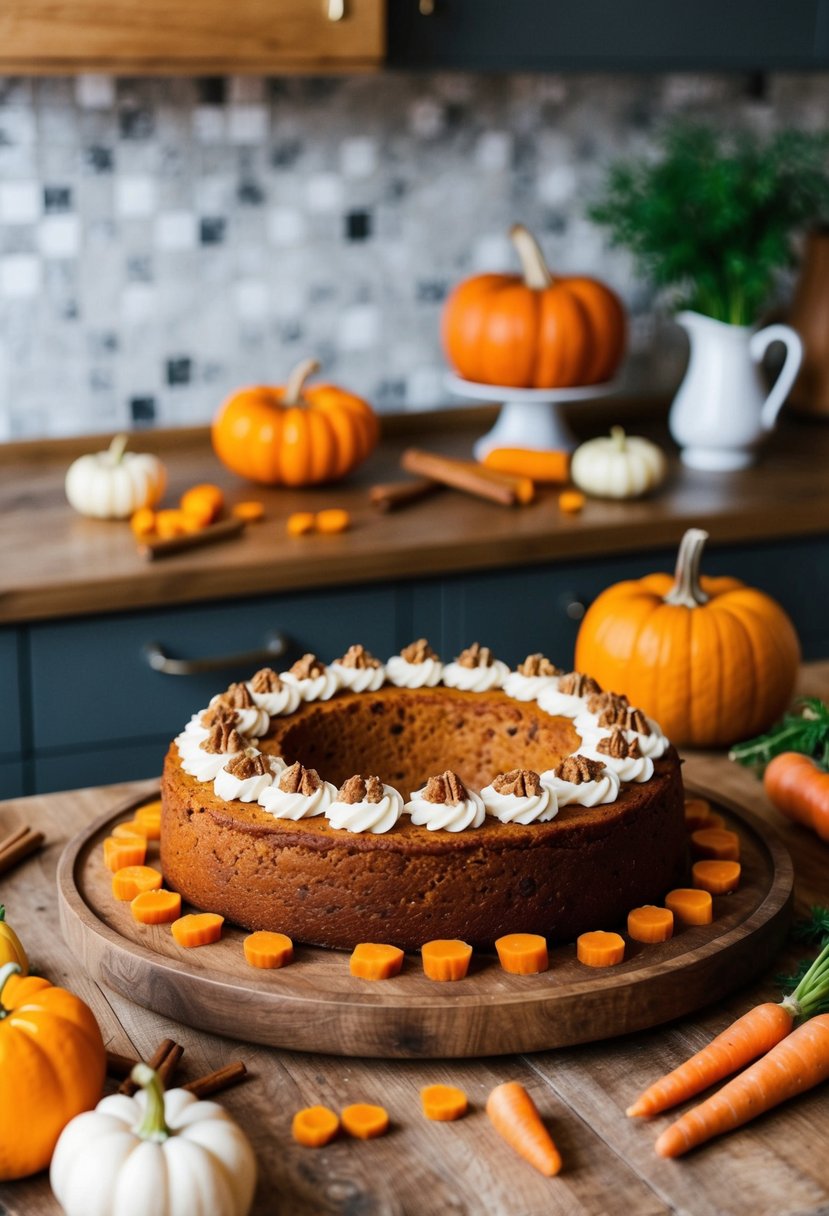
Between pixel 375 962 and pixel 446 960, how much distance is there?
0.05 m

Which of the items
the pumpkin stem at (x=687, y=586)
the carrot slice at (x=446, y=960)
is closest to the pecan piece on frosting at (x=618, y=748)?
the carrot slice at (x=446, y=960)

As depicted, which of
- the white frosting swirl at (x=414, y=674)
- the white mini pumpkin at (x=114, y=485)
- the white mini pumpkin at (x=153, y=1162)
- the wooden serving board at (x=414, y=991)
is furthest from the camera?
the white mini pumpkin at (x=114, y=485)

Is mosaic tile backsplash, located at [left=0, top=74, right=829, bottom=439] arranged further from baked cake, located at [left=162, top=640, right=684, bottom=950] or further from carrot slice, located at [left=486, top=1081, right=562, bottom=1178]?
carrot slice, located at [left=486, top=1081, right=562, bottom=1178]

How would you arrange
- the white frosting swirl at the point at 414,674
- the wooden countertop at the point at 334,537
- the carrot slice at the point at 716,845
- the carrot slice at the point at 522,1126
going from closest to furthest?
the carrot slice at the point at 522,1126, the carrot slice at the point at 716,845, the white frosting swirl at the point at 414,674, the wooden countertop at the point at 334,537

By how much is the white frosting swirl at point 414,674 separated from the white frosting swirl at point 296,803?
0.88 ft

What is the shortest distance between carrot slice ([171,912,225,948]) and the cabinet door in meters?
1.54

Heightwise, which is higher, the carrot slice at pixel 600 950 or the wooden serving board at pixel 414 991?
the carrot slice at pixel 600 950

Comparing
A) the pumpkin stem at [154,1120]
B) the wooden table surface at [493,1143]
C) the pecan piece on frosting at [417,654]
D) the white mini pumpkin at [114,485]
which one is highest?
the pecan piece on frosting at [417,654]

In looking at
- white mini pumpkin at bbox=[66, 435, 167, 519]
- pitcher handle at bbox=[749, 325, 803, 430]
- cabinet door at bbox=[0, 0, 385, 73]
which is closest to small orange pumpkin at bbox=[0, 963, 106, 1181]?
white mini pumpkin at bbox=[66, 435, 167, 519]

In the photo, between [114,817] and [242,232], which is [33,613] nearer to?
[114,817]

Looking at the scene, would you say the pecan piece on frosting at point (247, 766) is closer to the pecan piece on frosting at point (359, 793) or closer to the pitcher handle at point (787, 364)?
the pecan piece on frosting at point (359, 793)

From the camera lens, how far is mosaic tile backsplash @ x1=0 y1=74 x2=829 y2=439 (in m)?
2.81

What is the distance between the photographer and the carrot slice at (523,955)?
1.15 meters

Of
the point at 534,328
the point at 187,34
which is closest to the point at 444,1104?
the point at 187,34
